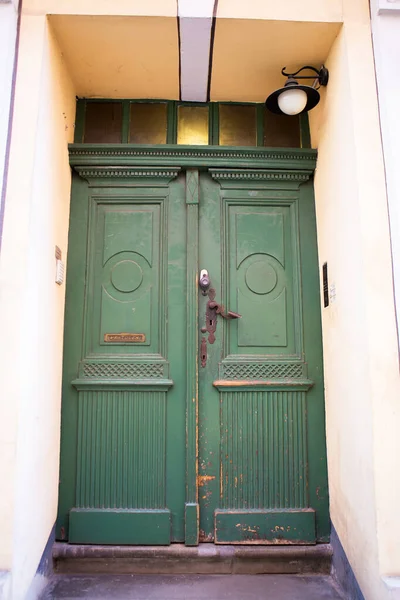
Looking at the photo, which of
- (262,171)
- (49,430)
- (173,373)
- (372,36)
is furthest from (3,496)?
(372,36)

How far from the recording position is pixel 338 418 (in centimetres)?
276

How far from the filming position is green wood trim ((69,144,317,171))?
3.14 m

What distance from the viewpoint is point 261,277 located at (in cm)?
313

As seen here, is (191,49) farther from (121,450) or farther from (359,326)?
(121,450)

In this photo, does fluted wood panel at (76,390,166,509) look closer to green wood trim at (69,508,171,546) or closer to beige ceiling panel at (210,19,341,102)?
green wood trim at (69,508,171,546)

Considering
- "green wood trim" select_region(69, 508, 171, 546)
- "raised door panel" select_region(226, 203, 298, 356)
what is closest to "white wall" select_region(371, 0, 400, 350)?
"raised door panel" select_region(226, 203, 298, 356)

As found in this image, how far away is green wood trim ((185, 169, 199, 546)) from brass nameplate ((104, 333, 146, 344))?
0.33 meters

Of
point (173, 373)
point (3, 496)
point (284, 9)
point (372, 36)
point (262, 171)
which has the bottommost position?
point (3, 496)

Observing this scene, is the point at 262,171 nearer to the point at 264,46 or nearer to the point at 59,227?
the point at 264,46

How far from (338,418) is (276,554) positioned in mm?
934

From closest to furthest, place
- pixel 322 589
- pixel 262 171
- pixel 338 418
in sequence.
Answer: pixel 322 589 → pixel 338 418 → pixel 262 171

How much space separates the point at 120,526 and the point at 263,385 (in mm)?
1288

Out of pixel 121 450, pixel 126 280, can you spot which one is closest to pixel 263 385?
pixel 121 450

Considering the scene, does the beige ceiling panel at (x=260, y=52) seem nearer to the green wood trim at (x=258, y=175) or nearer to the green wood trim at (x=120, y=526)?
the green wood trim at (x=258, y=175)
